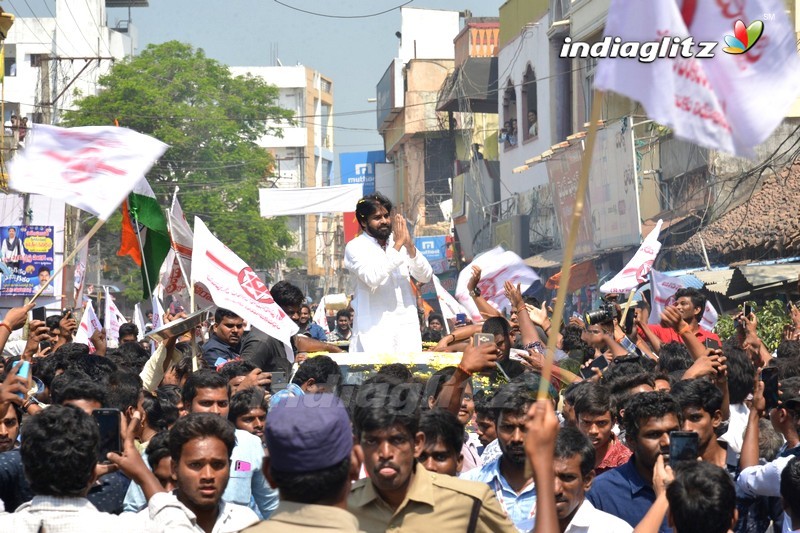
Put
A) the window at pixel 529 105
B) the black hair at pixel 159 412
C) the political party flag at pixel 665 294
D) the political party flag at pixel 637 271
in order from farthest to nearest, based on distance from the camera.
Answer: the window at pixel 529 105 < the political party flag at pixel 637 271 < the political party flag at pixel 665 294 < the black hair at pixel 159 412

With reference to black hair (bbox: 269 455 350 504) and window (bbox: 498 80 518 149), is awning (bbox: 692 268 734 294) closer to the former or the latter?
black hair (bbox: 269 455 350 504)

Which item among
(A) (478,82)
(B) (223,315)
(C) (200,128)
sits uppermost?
(C) (200,128)

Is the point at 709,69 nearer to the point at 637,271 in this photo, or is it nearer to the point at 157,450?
the point at 157,450

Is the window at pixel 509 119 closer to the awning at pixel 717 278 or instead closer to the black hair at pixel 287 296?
the awning at pixel 717 278

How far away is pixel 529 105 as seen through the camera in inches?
1350

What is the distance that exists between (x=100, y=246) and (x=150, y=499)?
47547mm

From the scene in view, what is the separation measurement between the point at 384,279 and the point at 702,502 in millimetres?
4487

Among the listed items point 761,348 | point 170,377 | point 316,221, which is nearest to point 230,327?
point 170,377

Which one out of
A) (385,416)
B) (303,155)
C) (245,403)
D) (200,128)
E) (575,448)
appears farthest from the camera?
(303,155)

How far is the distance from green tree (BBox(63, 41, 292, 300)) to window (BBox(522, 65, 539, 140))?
57.3ft

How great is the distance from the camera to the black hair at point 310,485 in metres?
3.28

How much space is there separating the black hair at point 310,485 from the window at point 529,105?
1195 inches

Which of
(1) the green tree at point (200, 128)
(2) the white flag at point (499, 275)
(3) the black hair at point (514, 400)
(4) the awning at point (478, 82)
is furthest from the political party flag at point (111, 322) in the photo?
(1) the green tree at point (200, 128)

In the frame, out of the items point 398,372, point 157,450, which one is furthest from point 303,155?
point 157,450
